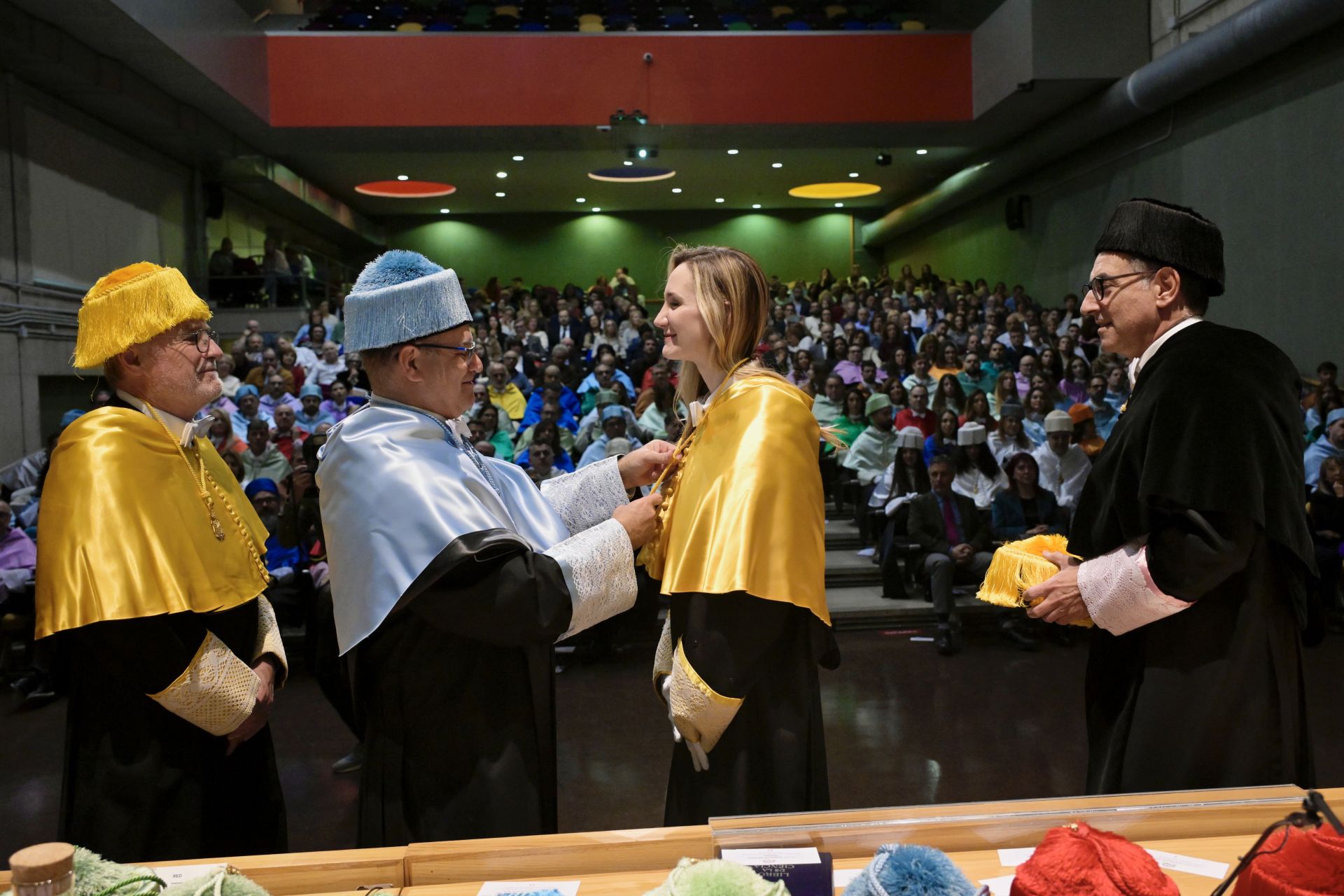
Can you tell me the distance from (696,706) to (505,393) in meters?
8.59

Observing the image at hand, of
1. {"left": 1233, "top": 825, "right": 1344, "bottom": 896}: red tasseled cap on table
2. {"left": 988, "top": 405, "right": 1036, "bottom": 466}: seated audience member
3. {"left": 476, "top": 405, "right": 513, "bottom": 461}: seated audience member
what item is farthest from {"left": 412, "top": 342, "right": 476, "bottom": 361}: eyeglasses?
{"left": 988, "top": 405, "right": 1036, "bottom": 466}: seated audience member

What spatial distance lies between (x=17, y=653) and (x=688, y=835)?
22.1 ft

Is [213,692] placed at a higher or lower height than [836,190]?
lower

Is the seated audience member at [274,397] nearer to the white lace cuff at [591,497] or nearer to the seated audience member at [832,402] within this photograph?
the seated audience member at [832,402]

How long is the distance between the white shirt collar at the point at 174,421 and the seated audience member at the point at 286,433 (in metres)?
6.25

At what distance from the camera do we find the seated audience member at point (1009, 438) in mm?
8914

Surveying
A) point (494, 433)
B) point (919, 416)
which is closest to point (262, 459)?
point (494, 433)

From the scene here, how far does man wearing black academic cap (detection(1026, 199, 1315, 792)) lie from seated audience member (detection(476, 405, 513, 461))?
7.03m

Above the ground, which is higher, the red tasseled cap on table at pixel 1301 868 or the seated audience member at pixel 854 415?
the seated audience member at pixel 854 415

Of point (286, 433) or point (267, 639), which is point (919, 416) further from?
point (267, 639)

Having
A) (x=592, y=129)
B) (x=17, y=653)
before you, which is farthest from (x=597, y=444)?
(x=592, y=129)

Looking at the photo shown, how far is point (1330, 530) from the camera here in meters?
7.14

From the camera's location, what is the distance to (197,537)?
2297 mm

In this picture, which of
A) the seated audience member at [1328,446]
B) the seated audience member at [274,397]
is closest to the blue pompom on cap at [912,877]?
the seated audience member at [1328,446]
